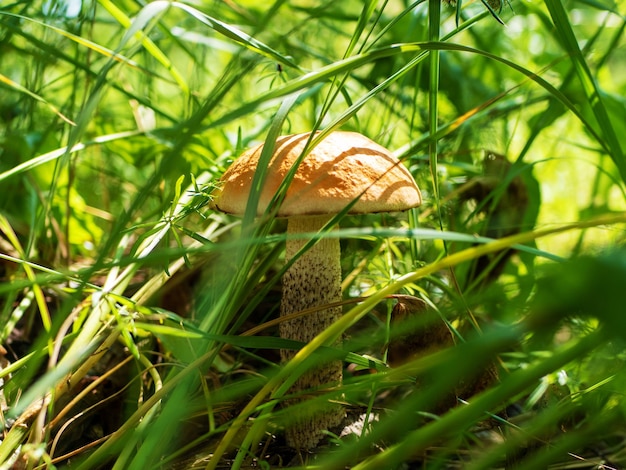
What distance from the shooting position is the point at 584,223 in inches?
26.0

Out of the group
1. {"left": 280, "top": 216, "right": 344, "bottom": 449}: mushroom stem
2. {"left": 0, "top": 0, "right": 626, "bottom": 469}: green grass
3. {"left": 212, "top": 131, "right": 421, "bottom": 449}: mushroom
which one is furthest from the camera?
{"left": 280, "top": 216, "right": 344, "bottom": 449}: mushroom stem

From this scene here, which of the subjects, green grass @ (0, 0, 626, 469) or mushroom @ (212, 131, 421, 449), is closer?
green grass @ (0, 0, 626, 469)

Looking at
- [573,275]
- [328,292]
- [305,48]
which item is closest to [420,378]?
[328,292]

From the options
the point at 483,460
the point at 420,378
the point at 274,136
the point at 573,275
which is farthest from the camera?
the point at 420,378

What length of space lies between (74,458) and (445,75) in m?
1.66

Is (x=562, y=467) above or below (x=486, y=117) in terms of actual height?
below

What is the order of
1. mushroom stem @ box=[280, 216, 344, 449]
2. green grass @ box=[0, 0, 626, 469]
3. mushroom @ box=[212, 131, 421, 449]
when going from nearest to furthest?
green grass @ box=[0, 0, 626, 469], mushroom @ box=[212, 131, 421, 449], mushroom stem @ box=[280, 216, 344, 449]

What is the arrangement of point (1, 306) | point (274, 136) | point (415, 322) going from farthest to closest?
point (1, 306) → point (274, 136) → point (415, 322)

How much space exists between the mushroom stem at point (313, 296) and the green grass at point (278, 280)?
51 mm

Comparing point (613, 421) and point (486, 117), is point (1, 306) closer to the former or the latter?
point (613, 421)

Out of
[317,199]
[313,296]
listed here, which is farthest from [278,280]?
[317,199]

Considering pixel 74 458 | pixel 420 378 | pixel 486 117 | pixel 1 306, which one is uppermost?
pixel 486 117

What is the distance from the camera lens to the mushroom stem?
3.81ft

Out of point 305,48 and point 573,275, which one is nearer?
point 573,275
